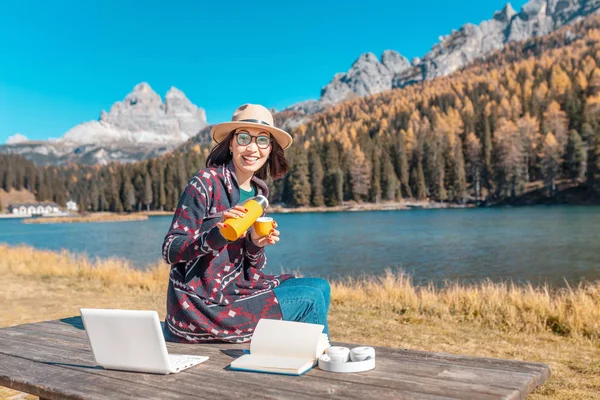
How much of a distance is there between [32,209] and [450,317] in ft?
477

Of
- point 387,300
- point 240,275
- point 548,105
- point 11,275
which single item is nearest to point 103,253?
point 11,275

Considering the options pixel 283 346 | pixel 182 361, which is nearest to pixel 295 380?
pixel 283 346

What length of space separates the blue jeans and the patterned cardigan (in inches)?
2.1

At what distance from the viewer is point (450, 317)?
25.1 ft

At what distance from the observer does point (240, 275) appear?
3236mm

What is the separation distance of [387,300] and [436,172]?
76111mm

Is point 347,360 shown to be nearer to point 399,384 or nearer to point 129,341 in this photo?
point 399,384

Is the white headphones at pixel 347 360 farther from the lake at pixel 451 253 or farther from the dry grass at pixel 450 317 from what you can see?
the lake at pixel 451 253

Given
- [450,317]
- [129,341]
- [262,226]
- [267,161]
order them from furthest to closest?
[450,317], [267,161], [262,226], [129,341]

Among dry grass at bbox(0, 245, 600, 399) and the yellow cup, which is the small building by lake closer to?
dry grass at bbox(0, 245, 600, 399)

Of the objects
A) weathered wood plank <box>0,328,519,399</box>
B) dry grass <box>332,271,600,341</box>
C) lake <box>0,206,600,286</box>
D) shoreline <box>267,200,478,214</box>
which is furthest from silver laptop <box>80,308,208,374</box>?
shoreline <box>267,200,478,214</box>

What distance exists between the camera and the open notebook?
86.0 inches

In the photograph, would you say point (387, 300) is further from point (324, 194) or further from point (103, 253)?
point (324, 194)

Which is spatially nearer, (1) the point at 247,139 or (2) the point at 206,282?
(2) the point at 206,282
